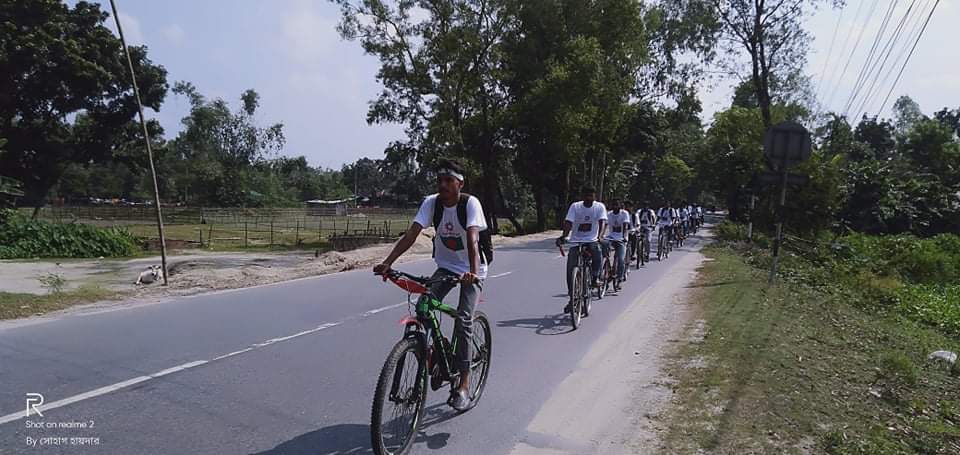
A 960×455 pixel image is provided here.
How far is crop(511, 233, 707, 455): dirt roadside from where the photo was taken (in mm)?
4820

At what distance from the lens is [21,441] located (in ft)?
14.4

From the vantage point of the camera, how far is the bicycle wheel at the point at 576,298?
909 cm

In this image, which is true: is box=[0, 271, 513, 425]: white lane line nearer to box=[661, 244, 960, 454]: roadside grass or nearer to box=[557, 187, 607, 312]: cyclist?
box=[557, 187, 607, 312]: cyclist

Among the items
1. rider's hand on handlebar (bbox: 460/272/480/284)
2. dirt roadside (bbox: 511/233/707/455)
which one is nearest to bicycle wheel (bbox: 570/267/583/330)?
dirt roadside (bbox: 511/233/707/455)

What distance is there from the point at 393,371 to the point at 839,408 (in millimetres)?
3955

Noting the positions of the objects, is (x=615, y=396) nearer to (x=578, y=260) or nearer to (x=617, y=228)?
(x=578, y=260)

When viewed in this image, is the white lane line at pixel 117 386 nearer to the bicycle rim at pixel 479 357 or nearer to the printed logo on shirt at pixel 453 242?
the bicycle rim at pixel 479 357

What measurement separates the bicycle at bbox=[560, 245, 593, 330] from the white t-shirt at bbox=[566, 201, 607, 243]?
172 mm

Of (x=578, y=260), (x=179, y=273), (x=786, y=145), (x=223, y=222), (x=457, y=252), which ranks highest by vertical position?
(x=786, y=145)

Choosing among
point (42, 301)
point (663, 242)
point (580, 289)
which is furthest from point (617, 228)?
point (42, 301)

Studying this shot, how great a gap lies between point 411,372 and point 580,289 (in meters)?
5.47

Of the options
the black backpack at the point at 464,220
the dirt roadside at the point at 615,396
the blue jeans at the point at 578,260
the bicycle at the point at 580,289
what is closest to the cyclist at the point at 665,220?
the dirt roadside at the point at 615,396

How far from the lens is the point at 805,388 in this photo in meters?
6.07

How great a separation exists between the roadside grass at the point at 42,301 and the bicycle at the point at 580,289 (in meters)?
7.57
